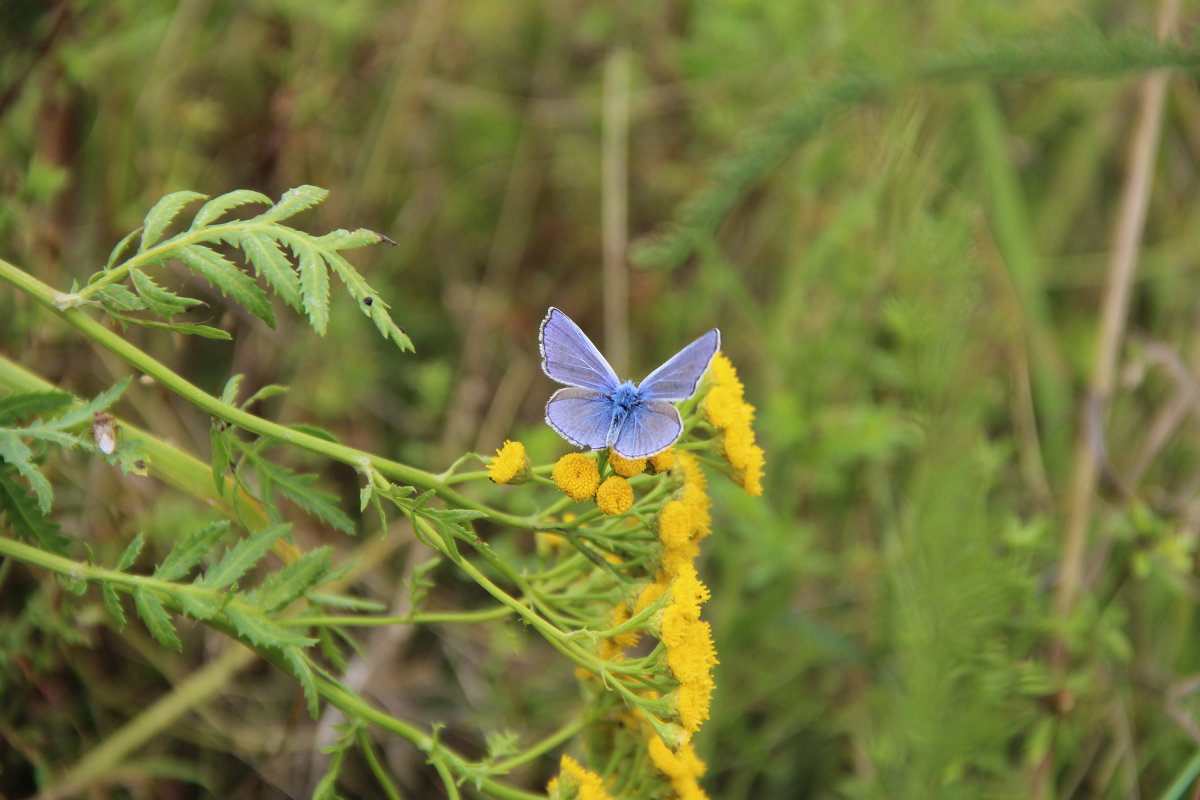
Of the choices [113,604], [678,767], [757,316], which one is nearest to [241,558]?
[113,604]

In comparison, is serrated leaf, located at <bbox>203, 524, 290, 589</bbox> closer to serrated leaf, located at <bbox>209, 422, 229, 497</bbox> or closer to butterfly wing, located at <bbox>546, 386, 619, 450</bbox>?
serrated leaf, located at <bbox>209, 422, 229, 497</bbox>

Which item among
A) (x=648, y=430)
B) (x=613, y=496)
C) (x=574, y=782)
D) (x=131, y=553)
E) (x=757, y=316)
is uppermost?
(x=757, y=316)

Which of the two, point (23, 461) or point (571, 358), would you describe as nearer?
point (23, 461)

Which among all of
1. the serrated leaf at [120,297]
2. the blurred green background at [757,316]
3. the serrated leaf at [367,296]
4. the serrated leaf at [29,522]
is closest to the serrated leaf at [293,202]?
the serrated leaf at [367,296]


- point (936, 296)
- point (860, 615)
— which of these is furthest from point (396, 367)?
point (936, 296)

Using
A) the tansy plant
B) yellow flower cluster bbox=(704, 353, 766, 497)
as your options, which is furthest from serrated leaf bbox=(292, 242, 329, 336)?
yellow flower cluster bbox=(704, 353, 766, 497)

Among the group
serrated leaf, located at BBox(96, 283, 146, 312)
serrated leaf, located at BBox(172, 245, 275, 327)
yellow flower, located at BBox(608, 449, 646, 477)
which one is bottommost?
serrated leaf, located at BBox(96, 283, 146, 312)

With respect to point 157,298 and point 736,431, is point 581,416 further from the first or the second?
point 157,298
